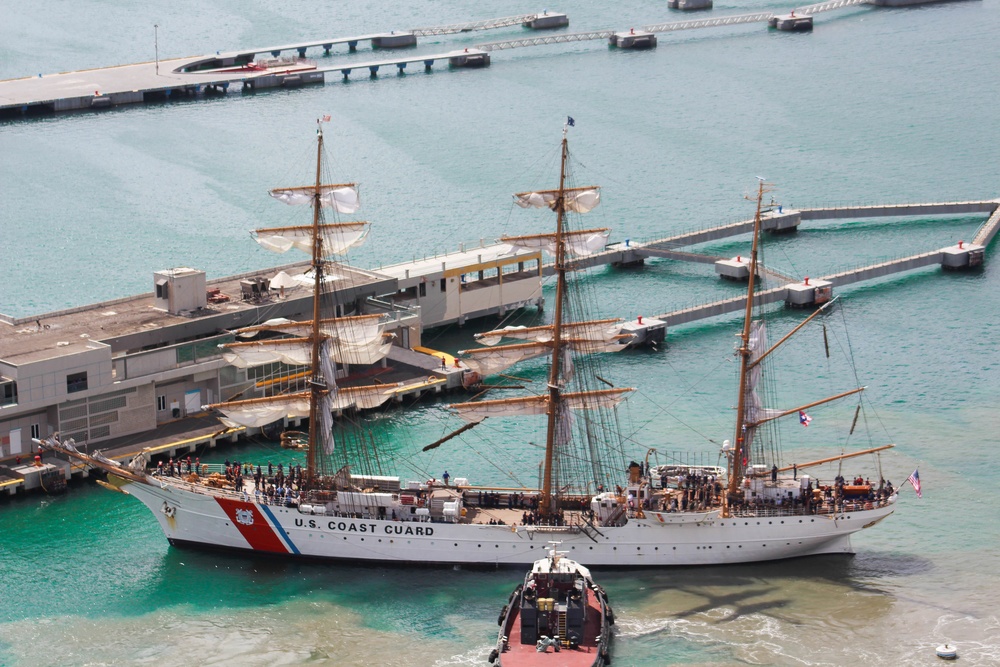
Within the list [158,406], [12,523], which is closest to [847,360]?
[158,406]

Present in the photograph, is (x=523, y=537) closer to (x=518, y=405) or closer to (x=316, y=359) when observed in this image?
(x=518, y=405)

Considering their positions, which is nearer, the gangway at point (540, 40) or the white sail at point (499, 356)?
the white sail at point (499, 356)

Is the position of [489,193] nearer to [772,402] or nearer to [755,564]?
[772,402]

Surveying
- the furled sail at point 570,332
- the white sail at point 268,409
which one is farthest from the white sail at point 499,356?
the white sail at point 268,409

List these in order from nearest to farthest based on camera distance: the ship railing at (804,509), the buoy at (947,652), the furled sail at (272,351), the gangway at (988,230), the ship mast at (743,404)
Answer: the buoy at (947,652)
the ship railing at (804,509)
the ship mast at (743,404)
the furled sail at (272,351)
the gangway at (988,230)

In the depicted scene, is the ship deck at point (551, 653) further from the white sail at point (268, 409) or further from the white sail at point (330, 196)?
the white sail at point (330, 196)

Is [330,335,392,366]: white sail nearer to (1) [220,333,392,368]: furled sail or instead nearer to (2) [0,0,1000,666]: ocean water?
(1) [220,333,392,368]: furled sail
